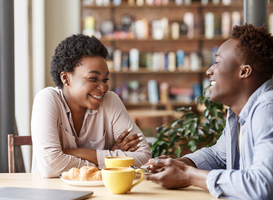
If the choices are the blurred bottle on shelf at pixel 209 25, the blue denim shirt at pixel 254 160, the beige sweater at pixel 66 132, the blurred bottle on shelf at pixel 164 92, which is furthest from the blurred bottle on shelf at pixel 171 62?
the blue denim shirt at pixel 254 160

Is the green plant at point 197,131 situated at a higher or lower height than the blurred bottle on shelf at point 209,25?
lower

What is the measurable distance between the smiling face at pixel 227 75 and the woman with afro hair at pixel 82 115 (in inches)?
21.1

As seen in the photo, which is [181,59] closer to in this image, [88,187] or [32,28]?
[32,28]

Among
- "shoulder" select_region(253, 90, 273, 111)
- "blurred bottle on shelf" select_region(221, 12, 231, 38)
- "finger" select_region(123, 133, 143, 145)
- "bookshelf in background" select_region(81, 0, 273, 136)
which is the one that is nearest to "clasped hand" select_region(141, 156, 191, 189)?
"shoulder" select_region(253, 90, 273, 111)

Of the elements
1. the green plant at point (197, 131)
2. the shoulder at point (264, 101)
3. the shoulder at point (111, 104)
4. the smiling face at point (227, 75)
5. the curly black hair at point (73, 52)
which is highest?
the curly black hair at point (73, 52)

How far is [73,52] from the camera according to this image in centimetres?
162

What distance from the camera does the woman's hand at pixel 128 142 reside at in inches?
62.9

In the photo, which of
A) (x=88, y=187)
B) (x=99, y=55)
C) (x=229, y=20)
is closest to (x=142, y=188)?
(x=88, y=187)

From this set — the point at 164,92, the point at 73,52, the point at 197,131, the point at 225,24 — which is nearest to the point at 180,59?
the point at 164,92

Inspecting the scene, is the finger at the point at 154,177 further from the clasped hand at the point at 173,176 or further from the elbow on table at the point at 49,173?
the elbow on table at the point at 49,173

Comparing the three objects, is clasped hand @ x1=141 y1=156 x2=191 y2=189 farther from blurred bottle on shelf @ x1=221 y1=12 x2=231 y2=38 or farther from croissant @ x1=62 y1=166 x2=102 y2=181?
blurred bottle on shelf @ x1=221 y1=12 x2=231 y2=38

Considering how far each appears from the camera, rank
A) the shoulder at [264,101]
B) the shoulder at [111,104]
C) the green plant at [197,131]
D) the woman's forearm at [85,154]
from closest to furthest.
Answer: the shoulder at [264,101], the woman's forearm at [85,154], the shoulder at [111,104], the green plant at [197,131]

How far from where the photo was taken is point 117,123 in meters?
1.70

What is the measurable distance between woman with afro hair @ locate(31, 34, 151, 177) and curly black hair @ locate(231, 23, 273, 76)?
687mm
